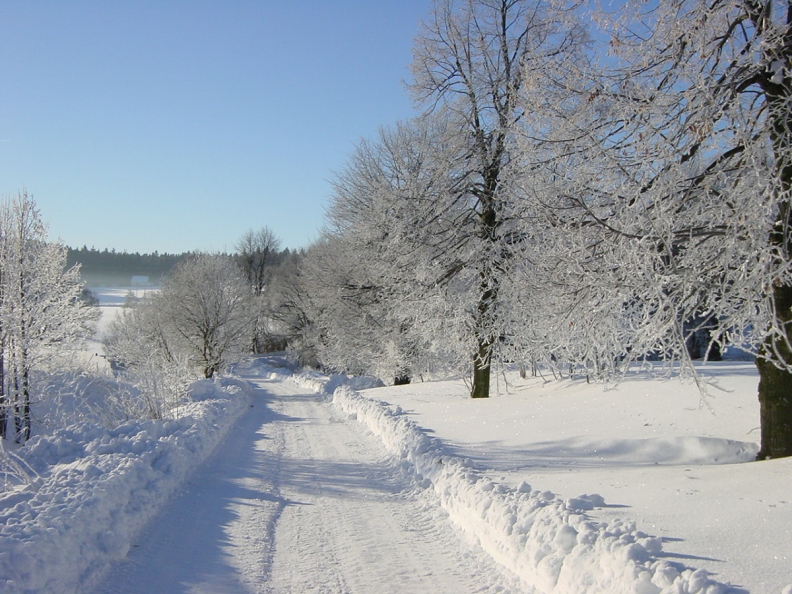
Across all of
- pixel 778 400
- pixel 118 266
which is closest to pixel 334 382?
pixel 778 400

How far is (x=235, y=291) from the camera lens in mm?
36719

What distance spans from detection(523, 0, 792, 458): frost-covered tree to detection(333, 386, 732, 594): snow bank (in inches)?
83.8

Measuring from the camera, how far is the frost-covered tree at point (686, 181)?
539 centimetres

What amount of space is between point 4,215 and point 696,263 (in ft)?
78.2

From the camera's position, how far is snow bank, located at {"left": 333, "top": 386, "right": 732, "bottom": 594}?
3.59 metres

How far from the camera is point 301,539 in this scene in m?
5.85

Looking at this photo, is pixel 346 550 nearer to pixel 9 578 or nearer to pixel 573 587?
pixel 573 587

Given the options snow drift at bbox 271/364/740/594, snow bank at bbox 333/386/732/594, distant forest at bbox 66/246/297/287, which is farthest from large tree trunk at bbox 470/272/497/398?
distant forest at bbox 66/246/297/287

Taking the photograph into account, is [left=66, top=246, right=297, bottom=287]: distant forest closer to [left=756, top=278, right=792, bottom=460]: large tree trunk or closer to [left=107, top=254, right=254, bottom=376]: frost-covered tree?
[left=107, top=254, right=254, bottom=376]: frost-covered tree

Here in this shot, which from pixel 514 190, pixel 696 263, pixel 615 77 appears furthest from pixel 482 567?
pixel 514 190

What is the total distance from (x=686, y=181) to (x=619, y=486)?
3329 millimetres

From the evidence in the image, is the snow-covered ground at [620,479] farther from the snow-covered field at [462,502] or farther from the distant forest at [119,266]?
the distant forest at [119,266]

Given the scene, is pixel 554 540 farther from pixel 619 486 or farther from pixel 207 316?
pixel 207 316

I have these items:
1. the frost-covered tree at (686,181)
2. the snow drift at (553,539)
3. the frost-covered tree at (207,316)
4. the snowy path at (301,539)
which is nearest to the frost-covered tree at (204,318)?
the frost-covered tree at (207,316)
